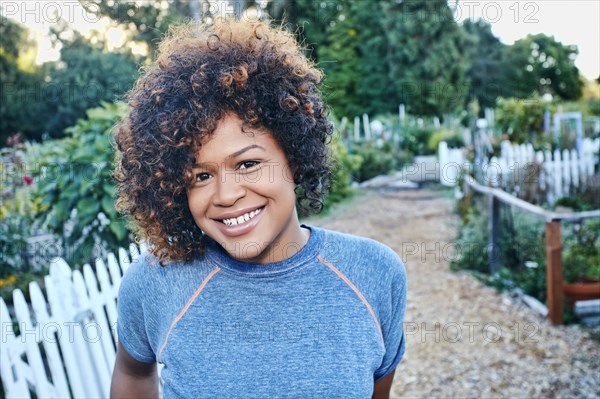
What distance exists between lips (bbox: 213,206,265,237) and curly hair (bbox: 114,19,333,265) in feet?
0.47

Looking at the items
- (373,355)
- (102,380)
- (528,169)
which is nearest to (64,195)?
(102,380)

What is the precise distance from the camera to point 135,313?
1537 mm

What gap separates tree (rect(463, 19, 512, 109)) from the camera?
34.4m

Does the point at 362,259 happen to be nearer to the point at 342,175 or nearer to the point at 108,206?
the point at 108,206

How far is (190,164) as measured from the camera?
55.2 inches

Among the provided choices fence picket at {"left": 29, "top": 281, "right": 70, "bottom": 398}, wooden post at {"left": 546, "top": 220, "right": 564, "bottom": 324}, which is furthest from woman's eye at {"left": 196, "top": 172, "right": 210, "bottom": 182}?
wooden post at {"left": 546, "top": 220, "right": 564, "bottom": 324}

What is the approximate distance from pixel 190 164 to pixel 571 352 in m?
3.88

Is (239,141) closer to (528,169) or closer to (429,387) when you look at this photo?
(429,387)

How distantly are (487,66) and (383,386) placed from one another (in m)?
38.2

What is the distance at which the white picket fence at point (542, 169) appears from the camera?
865 centimetres

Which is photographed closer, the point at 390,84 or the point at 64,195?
the point at 64,195

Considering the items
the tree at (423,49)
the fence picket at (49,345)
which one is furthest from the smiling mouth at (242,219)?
the tree at (423,49)

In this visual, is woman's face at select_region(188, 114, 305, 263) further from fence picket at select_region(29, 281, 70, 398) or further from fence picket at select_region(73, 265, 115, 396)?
fence picket at select_region(73, 265, 115, 396)

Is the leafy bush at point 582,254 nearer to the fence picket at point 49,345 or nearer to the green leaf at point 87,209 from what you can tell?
the green leaf at point 87,209
